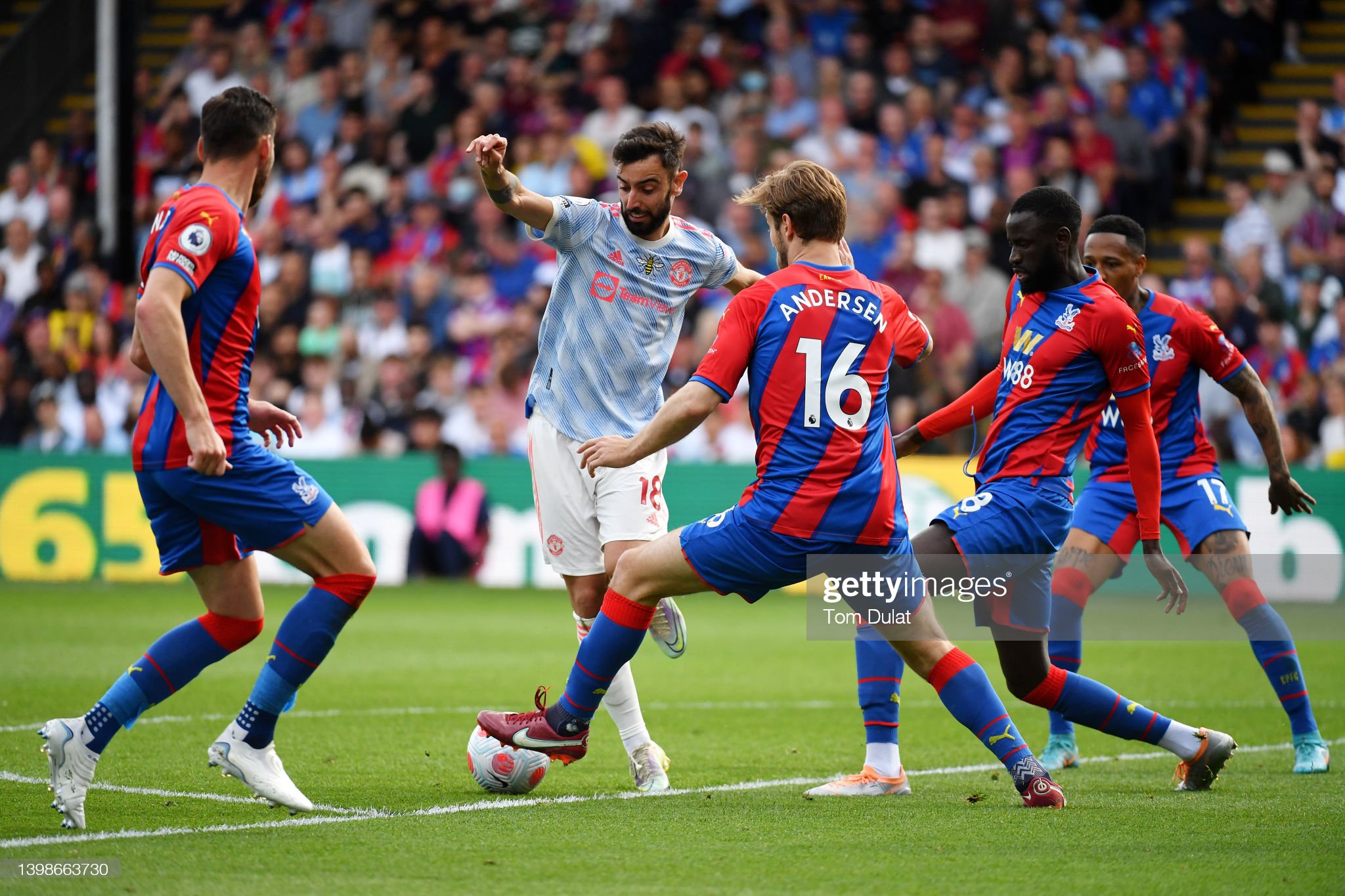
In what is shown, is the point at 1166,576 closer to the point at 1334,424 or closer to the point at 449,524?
the point at 1334,424

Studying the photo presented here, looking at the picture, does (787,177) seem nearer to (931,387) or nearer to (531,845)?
(531,845)

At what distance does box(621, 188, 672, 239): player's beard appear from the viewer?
6.38 meters

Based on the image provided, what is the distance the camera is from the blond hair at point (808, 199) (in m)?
5.44

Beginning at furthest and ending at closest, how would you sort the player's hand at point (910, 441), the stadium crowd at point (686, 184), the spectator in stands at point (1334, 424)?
1. the stadium crowd at point (686, 184)
2. the spectator in stands at point (1334, 424)
3. the player's hand at point (910, 441)

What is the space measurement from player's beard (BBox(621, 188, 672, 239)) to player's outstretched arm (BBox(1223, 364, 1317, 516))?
2.52 m

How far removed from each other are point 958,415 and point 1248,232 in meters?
11.1

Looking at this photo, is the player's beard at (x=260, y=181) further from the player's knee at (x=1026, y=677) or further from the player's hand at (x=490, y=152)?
the player's knee at (x=1026, y=677)

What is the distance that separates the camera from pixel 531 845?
194 inches

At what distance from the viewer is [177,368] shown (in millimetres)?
4996

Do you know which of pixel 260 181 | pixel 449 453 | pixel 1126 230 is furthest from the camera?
pixel 449 453

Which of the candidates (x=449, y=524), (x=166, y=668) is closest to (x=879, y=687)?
(x=166, y=668)

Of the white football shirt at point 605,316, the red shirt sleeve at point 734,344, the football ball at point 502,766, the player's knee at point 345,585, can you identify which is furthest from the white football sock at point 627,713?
the red shirt sleeve at point 734,344

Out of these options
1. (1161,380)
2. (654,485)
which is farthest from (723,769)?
(1161,380)

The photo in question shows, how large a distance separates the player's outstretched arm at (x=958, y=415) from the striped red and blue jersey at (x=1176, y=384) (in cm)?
90
